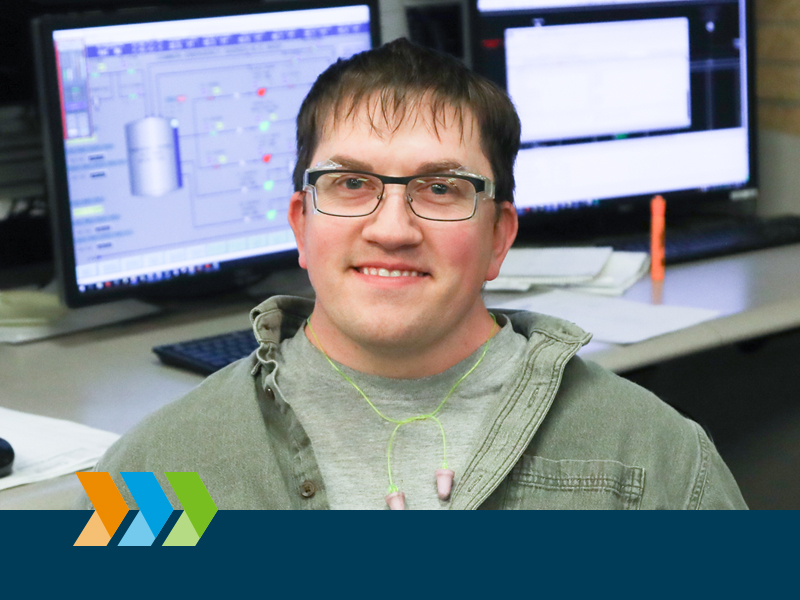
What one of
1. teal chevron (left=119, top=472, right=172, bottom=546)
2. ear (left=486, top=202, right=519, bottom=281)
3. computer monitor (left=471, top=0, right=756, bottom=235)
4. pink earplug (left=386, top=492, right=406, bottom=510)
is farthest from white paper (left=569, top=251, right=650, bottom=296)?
teal chevron (left=119, top=472, right=172, bottom=546)

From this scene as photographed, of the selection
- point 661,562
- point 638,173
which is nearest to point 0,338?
point 661,562

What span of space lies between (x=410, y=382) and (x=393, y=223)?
163 millimetres

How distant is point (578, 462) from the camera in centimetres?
101

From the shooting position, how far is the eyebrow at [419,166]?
0.99 meters

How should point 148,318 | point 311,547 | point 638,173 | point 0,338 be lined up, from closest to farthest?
point 311,547
point 0,338
point 148,318
point 638,173

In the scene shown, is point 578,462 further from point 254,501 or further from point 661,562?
point 254,501

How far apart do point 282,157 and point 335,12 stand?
0.82 ft

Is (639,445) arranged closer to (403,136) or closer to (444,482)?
(444,482)

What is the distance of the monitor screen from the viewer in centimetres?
192

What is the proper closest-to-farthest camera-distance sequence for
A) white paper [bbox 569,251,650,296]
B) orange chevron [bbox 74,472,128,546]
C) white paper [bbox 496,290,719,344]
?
orange chevron [bbox 74,472,128,546]
white paper [bbox 496,290,719,344]
white paper [bbox 569,251,650,296]

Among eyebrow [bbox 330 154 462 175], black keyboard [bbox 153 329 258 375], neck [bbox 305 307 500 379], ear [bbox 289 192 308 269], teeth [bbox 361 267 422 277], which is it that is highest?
→ eyebrow [bbox 330 154 462 175]

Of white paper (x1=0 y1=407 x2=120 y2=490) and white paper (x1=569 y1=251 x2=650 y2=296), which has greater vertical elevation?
white paper (x1=569 y1=251 x2=650 y2=296)

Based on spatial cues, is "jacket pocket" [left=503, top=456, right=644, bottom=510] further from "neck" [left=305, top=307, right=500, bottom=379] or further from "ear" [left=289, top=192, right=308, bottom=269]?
"ear" [left=289, top=192, right=308, bottom=269]

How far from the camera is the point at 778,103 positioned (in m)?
2.24
